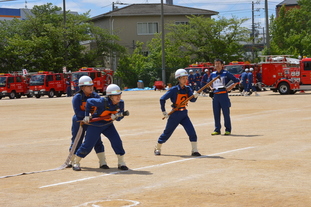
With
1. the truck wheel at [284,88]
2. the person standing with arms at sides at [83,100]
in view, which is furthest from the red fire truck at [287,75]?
the person standing with arms at sides at [83,100]

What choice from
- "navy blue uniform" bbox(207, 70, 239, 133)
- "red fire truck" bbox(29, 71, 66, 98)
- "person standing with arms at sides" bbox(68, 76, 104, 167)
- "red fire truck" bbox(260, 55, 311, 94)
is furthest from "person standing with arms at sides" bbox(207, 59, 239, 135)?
"red fire truck" bbox(29, 71, 66, 98)

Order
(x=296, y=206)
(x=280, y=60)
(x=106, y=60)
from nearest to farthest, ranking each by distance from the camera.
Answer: (x=296, y=206), (x=280, y=60), (x=106, y=60)

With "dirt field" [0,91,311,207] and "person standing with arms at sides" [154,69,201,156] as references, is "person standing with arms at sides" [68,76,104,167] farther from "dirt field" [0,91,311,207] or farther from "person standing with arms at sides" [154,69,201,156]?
"person standing with arms at sides" [154,69,201,156]

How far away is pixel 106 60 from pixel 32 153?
191 feet

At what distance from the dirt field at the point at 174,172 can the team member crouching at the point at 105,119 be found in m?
0.34

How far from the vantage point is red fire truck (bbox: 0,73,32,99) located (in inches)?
2132

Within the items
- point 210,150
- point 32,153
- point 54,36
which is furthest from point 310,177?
point 54,36

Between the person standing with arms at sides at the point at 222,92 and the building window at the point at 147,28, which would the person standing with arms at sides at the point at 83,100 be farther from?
the building window at the point at 147,28

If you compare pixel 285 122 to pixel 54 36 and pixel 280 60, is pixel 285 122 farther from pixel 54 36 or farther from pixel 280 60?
pixel 54 36

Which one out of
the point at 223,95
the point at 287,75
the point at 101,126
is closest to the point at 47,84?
the point at 287,75

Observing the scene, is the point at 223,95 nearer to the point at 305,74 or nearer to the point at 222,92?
the point at 222,92

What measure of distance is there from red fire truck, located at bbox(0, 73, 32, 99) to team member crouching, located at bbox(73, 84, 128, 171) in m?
45.3

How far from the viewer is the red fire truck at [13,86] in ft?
178

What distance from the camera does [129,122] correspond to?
2158 cm
